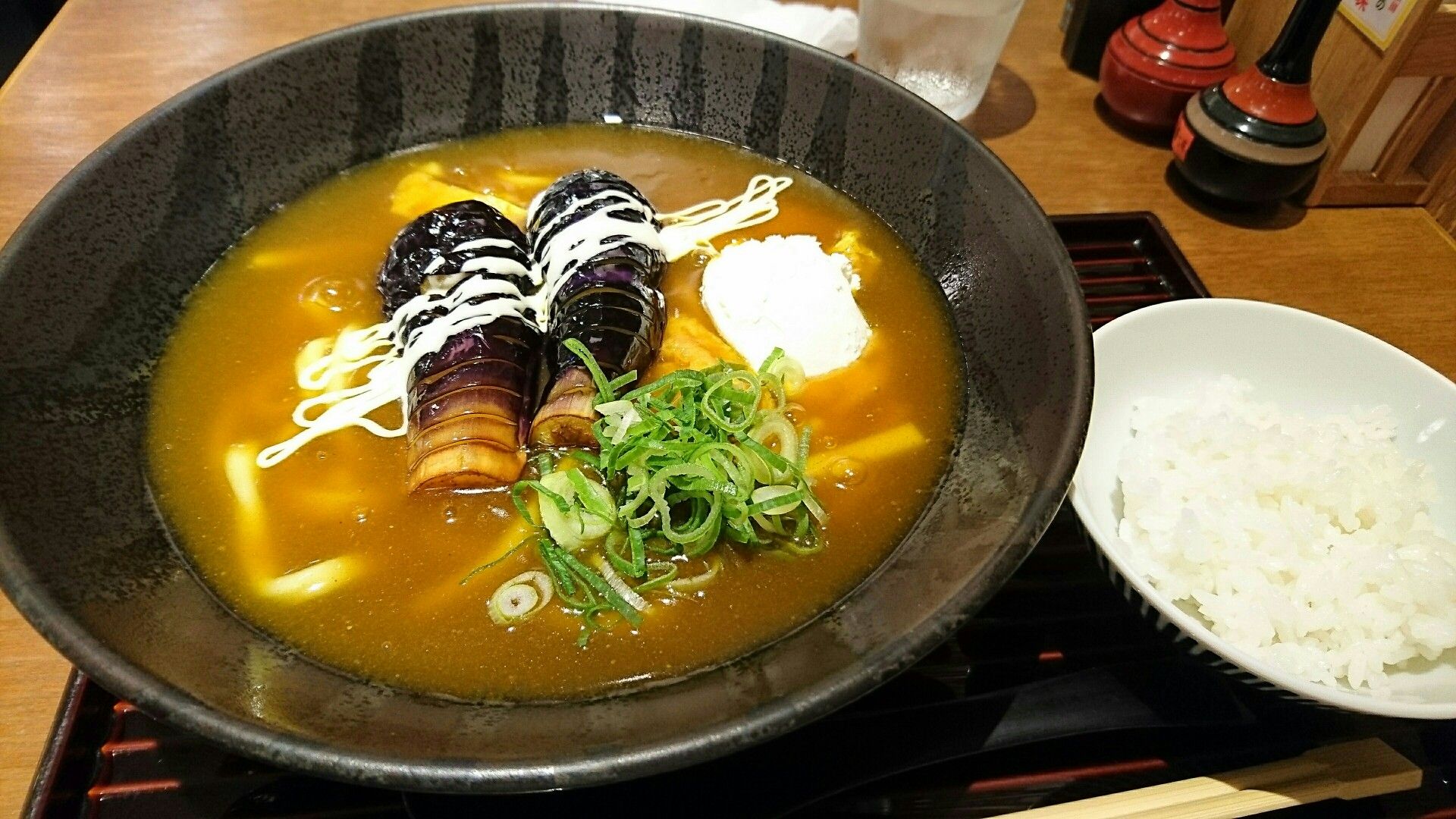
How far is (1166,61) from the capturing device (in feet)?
8.39

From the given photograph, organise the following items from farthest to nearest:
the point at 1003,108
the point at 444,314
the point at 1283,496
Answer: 1. the point at 1003,108
2. the point at 444,314
3. the point at 1283,496

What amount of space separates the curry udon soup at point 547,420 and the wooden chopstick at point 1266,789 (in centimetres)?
52

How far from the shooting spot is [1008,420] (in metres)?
1.60

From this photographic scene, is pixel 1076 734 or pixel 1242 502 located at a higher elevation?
pixel 1242 502

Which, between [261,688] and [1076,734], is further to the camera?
[1076,734]

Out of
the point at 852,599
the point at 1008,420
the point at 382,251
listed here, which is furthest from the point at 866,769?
the point at 382,251

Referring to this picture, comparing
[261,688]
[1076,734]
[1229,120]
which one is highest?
[1229,120]

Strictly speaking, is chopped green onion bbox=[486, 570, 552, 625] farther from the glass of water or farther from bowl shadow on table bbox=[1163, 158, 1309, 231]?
bowl shadow on table bbox=[1163, 158, 1309, 231]

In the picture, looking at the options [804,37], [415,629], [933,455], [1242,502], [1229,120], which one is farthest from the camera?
[804,37]

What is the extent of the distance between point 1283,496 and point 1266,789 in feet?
1.73

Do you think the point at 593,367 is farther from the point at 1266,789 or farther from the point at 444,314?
the point at 1266,789

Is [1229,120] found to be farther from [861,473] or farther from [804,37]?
[861,473]

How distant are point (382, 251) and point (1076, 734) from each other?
179 centimetres

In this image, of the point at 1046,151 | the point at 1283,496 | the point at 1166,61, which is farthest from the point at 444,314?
the point at 1166,61
